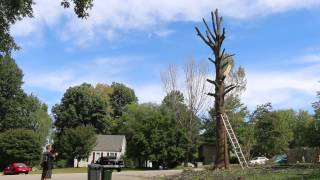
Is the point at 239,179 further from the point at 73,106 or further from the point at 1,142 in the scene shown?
the point at 73,106

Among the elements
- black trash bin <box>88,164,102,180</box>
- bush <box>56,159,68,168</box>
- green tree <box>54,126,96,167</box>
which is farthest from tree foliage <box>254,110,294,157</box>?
black trash bin <box>88,164,102,180</box>

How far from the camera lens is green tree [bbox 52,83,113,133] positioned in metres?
107

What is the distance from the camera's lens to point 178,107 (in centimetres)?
7288

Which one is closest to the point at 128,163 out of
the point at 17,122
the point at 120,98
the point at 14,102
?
the point at 17,122

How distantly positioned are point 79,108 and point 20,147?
33099mm

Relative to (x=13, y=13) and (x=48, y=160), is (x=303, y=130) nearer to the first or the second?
(x=48, y=160)

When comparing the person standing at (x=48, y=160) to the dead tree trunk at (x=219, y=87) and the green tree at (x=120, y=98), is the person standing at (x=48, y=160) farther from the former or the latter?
the green tree at (x=120, y=98)

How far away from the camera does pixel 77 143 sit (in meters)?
83.7

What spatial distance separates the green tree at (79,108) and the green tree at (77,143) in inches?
869

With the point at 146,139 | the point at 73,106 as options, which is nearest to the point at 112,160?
the point at 146,139

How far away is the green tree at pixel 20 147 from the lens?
247 ft

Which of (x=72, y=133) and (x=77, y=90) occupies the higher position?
(x=77, y=90)

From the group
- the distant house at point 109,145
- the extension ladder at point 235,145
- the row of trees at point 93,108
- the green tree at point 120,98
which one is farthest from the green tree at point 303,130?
the extension ladder at point 235,145

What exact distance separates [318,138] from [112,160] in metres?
37.1
